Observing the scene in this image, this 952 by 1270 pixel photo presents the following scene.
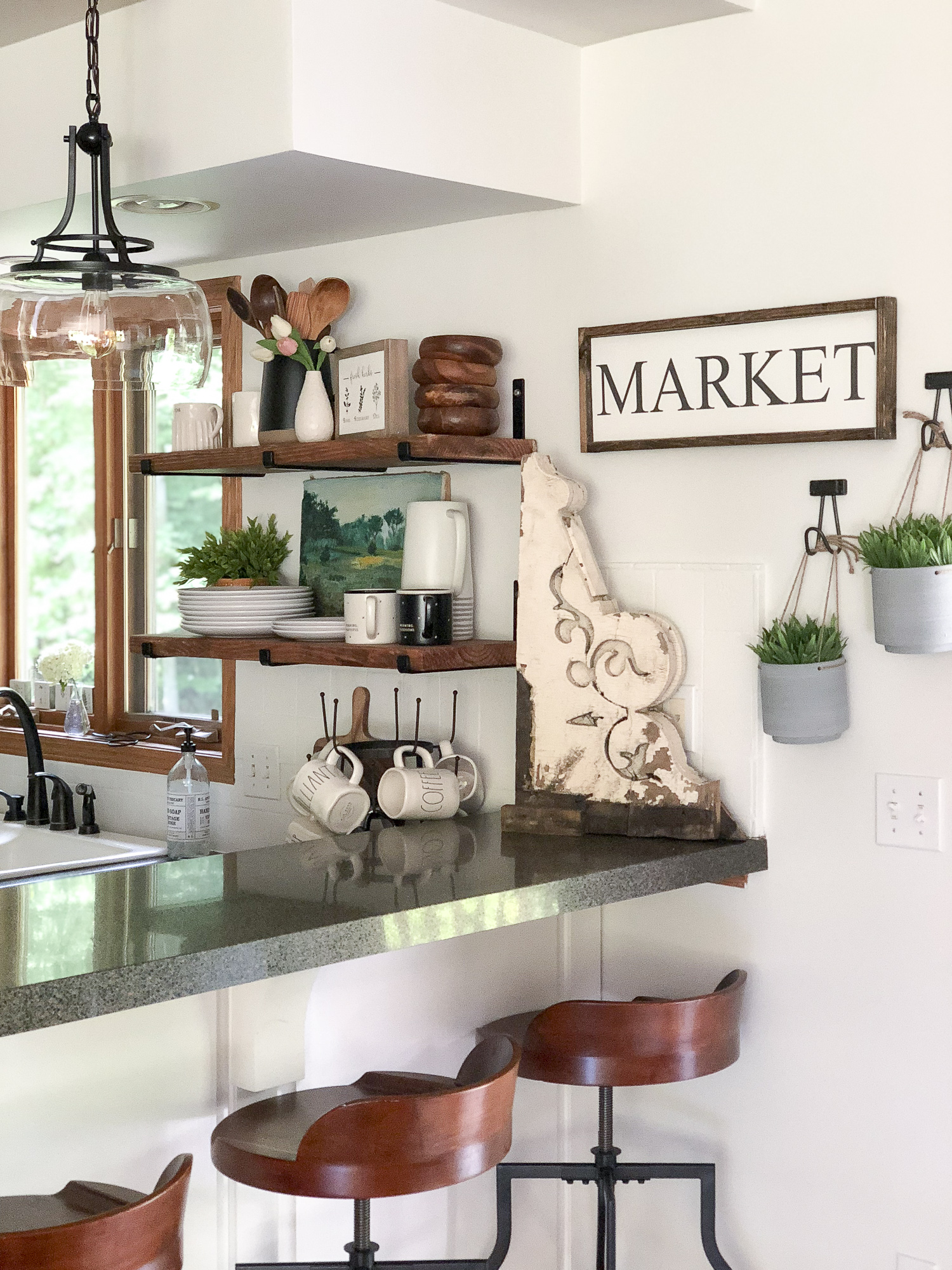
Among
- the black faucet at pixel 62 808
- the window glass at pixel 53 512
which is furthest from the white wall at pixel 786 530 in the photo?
the window glass at pixel 53 512

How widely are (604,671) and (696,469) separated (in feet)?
1.29

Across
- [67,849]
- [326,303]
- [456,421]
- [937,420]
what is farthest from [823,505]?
[67,849]

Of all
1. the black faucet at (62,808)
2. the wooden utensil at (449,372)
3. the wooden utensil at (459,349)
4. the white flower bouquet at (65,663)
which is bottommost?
the black faucet at (62,808)

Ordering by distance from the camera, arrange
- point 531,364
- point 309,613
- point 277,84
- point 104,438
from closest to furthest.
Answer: point 277,84, point 531,364, point 309,613, point 104,438

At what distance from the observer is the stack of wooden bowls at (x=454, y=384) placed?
8.92 feet

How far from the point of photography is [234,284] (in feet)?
10.8

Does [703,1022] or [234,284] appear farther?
[234,284]

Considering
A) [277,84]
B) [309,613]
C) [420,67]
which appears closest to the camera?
[277,84]

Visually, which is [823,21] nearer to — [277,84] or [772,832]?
[277,84]

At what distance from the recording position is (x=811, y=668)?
234 cm

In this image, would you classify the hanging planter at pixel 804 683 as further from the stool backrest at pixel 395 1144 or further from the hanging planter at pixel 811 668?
the stool backrest at pixel 395 1144

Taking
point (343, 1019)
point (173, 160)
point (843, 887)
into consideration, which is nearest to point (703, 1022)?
point (843, 887)

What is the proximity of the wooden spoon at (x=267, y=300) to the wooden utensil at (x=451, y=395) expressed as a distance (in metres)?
0.51

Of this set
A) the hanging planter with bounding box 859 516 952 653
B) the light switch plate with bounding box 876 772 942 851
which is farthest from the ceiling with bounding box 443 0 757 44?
the light switch plate with bounding box 876 772 942 851
